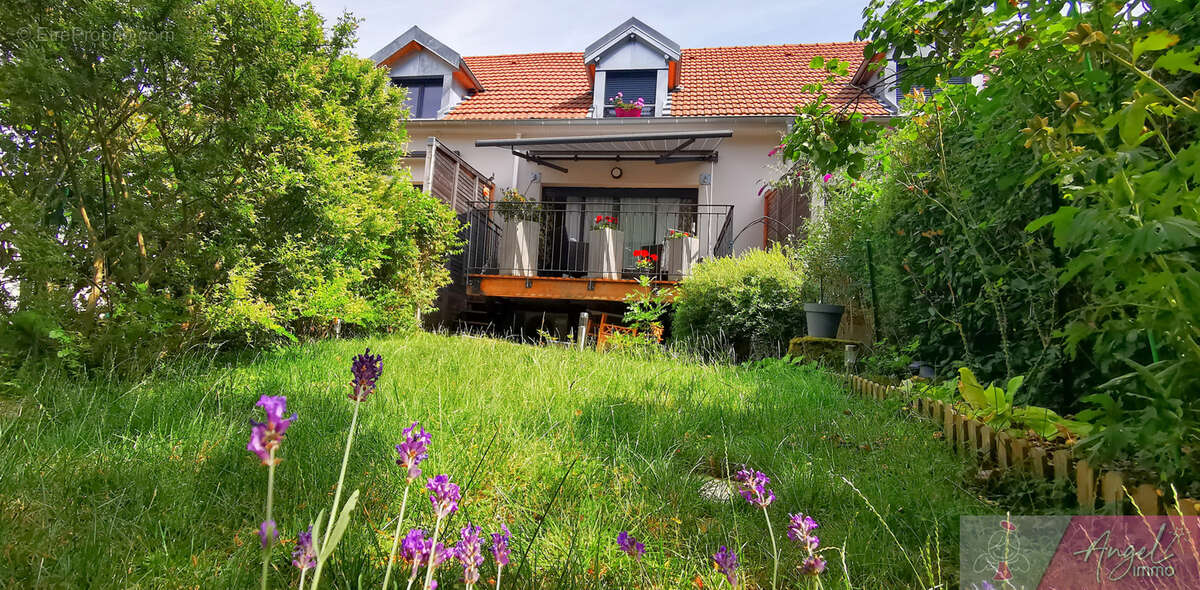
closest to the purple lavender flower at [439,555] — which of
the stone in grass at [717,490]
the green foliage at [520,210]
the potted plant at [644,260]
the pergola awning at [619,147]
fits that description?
the stone in grass at [717,490]

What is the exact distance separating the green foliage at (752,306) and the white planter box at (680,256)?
2022mm

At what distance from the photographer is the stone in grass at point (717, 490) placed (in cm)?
177

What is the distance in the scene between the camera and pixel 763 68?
510 inches

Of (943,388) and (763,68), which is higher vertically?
(763,68)

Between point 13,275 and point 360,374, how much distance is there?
3050 mm

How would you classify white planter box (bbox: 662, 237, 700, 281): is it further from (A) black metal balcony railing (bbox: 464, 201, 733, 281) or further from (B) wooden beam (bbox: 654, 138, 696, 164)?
(B) wooden beam (bbox: 654, 138, 696, 164)

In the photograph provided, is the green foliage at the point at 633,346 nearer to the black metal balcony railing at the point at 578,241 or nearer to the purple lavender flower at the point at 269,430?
the black metal balcony railing at the point at 578,241

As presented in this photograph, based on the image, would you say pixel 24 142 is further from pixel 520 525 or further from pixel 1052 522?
pixel 1052 522

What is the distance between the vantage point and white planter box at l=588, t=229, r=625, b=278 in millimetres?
8531

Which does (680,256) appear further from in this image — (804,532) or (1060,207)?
(804,532)

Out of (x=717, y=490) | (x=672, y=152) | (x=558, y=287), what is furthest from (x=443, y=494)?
(x=672, y=152)

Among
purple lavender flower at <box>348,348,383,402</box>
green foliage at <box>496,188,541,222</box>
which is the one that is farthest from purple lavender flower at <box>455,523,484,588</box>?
green foliage at <box>496,188,541,222</box>

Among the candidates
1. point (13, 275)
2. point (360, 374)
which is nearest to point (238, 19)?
point (13, 275)

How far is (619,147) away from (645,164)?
47.6 inches
